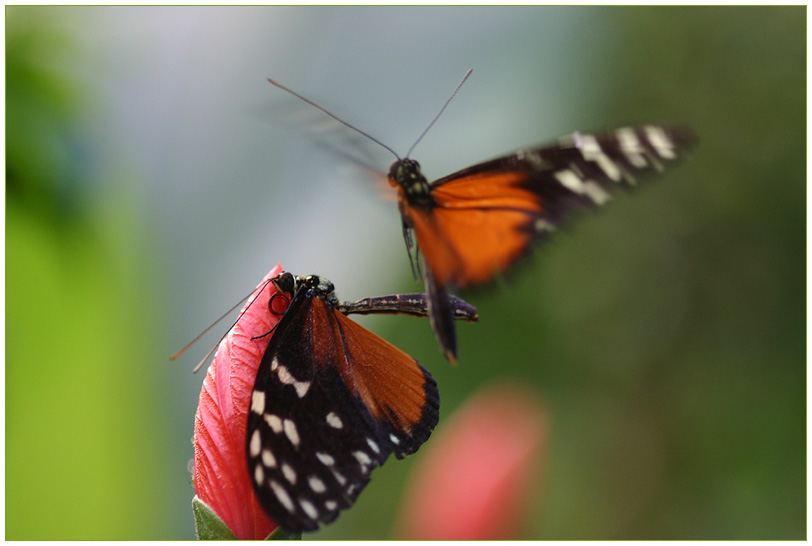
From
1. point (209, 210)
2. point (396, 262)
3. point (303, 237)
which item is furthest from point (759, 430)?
point (209, 210)

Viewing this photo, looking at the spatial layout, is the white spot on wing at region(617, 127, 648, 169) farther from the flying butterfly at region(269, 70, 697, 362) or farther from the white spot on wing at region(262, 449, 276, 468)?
the white spot on wing at region(262, 449, 276, 468)

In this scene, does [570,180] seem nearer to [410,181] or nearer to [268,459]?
[410,181]

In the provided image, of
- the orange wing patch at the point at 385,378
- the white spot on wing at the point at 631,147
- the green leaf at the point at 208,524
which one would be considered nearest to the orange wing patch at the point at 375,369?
the orange wing patch at the point at 385,378

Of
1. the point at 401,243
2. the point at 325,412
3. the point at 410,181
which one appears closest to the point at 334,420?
the point at 325,412

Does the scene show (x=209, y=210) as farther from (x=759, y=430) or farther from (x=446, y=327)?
(x=759, y=430)

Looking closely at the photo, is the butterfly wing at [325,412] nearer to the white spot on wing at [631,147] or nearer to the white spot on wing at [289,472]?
the white spot on wing at [289,472]

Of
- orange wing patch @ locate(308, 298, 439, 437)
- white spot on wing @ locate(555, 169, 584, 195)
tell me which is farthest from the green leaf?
white spot on wing @ locate(555, 169, 584, 195)

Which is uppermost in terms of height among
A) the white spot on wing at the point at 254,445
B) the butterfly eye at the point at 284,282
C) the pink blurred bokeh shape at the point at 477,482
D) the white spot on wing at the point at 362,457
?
the butterfly eye at the point at 284,282
